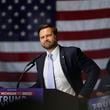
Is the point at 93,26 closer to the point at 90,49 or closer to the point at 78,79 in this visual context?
the point at 90,49

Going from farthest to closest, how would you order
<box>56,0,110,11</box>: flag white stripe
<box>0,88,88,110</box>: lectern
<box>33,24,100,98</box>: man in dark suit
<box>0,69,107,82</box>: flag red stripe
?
1. <box>0,69,107,82</box>: flag red stripe
2. <box>56,0,110,11</box>: flag white stripe
3. <box>33,24,100,98</box>: man in dark suit
4. <box>0,88,88,110</box>: lectern

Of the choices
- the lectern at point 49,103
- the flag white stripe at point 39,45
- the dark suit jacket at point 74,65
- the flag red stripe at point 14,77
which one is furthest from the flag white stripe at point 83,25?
the lectern at point 49,103

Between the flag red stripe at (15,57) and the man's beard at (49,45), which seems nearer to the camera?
the man's beard at (49,45)

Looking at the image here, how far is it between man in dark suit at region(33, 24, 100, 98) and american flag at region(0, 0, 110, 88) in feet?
5.13

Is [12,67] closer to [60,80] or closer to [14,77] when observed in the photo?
[14,77]

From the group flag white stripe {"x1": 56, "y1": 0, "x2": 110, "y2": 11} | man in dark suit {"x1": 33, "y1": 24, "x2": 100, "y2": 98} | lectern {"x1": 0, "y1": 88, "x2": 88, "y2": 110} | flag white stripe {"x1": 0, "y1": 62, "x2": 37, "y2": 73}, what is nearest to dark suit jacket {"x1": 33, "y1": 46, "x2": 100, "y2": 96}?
man in dark suit {"x1": 33, "y1": 24, "x2": 100, "y2": 98}

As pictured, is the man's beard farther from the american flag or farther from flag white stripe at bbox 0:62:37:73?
flag white stripe at bbox 0:62:37:73

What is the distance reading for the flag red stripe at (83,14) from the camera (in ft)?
13.8

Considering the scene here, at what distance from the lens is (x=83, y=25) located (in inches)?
167

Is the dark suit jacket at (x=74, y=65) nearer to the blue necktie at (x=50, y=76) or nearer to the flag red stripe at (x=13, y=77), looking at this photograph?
the blue necktie at (x=50, y=76)

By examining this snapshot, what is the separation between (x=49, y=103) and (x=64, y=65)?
19.4 inches

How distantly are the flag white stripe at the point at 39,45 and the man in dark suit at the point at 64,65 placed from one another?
5.14ft

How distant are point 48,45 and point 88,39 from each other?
172cm

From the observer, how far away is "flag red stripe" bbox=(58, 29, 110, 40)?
13.8 ft
